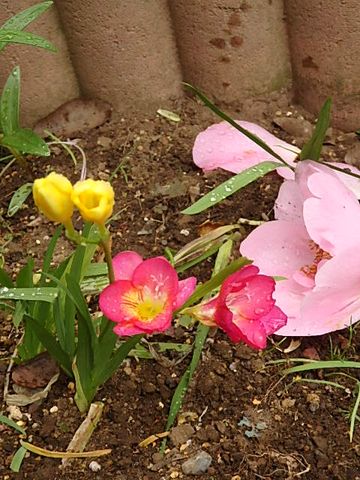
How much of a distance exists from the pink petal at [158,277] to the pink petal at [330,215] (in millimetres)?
235

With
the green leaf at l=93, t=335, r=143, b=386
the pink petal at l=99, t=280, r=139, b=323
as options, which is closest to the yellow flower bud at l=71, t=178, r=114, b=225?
the pink petal at l=99, t=280, r=139, b=323

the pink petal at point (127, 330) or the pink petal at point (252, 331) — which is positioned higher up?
the pink petal at point (127, 330)

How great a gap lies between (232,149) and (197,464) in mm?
467

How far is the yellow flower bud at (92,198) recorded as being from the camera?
704 mm

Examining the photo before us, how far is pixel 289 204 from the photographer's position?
114 centimetres

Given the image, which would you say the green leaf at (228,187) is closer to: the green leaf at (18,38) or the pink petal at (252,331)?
the pink petal at (252,331)

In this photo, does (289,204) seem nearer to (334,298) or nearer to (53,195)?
(334,298)

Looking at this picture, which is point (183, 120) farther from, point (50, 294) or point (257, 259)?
point (50, 294)

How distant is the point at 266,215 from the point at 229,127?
0.15 metres

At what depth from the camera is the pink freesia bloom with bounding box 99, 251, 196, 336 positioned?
81cm

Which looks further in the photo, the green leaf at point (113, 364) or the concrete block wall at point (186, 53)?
the concrete block wall at point (186, 53)

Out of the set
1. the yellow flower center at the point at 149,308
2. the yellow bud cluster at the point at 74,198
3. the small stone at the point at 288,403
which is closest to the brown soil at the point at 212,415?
the small stone at the point at 288,403

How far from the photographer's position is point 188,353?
1.04 meters

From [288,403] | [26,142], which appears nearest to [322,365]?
[288,403]
